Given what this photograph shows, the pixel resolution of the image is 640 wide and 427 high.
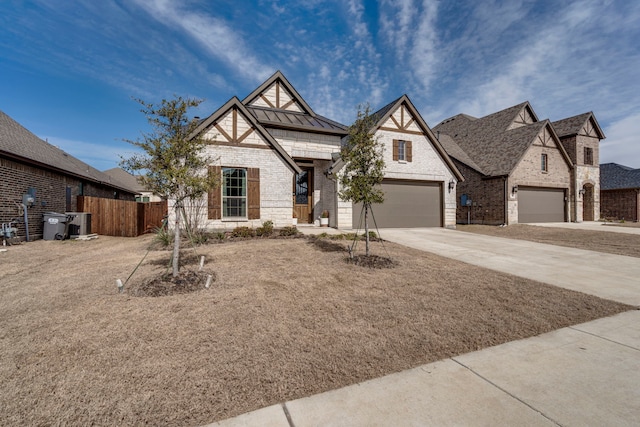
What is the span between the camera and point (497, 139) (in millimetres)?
21703

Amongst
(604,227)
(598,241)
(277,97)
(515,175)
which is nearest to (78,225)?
A: (277,97)

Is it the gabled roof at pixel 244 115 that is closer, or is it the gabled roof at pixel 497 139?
the gabled roof at pixel 244 115

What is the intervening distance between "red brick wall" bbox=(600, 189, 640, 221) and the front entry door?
2811cm

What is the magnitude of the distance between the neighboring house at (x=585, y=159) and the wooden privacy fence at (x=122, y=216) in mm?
29245

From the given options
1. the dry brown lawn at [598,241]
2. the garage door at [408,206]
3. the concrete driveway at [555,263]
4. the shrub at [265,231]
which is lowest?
the concrete driveway at [555,263]

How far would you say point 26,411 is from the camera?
216 centimetres

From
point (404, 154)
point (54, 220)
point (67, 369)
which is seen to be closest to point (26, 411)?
point (67, 369)

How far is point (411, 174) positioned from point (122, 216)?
15455mm

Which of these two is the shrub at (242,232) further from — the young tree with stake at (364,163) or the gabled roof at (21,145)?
the gabled roof at (21,145)

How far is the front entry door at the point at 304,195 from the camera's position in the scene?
15.3 meters

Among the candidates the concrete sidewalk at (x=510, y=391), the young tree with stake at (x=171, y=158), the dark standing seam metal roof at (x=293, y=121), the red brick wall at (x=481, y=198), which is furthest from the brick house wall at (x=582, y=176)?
the young tree with stake at (x=171, y=158)

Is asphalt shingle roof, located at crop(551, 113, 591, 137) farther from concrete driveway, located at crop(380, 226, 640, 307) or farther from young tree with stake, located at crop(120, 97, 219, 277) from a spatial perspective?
young tree with stake, located at crop(120, 97, 219, 277)

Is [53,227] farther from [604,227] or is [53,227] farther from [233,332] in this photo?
[604,227]

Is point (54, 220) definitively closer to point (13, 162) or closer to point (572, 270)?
point (13, 162)
